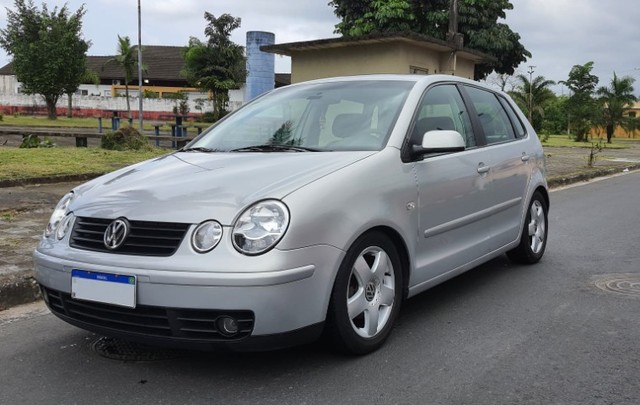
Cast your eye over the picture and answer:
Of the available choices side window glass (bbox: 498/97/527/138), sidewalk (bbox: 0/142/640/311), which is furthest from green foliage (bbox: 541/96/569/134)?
side window glass (bbox: 498/97/527/138)

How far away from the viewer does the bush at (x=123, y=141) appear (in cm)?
1641

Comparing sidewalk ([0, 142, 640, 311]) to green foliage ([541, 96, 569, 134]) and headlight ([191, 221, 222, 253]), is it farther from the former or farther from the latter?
green foliage ([541, 96, 569, 134])

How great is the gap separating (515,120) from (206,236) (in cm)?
350

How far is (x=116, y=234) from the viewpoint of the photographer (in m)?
3.02

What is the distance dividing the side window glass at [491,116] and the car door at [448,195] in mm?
249

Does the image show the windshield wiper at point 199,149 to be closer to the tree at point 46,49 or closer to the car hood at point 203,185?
the car hood at point 203,185

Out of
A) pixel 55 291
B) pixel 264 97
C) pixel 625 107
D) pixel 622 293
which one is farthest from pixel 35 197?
pixel 625 107

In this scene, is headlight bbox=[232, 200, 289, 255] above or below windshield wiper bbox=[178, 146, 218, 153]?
below

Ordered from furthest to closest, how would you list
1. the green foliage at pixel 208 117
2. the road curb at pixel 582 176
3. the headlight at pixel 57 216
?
1. the green foliage at pixel 208 117
2. the road curb at pixel 582 176
3. the headlight at pixel 57 216

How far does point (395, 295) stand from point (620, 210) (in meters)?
7.14

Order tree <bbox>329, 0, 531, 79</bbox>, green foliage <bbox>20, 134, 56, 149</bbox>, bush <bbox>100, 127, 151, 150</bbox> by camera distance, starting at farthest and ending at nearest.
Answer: tree <bbox>329, 0, 531, 79</bbox> → bush <bbox>100, 127, 151, 150</bbox> → green foliage <bbox>20, 134, 56, 149</bbox>

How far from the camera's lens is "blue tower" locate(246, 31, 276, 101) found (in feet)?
61.4

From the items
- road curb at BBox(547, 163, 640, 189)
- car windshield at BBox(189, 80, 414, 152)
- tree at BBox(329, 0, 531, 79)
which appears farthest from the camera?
tree at BBox(329, 0, 531, 79)

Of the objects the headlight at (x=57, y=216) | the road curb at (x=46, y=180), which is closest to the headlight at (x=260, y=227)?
the headlight at (x=57, y=216)
